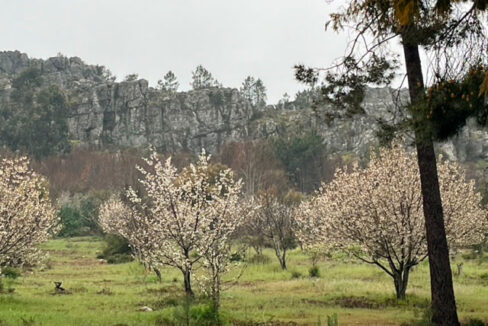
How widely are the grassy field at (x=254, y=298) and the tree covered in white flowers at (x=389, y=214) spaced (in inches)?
68.2

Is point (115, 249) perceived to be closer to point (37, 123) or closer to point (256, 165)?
point (256, 165)

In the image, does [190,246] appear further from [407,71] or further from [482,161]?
[482,161]

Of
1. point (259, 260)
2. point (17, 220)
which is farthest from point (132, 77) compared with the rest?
point (17, 220)

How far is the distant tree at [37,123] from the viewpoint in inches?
4126

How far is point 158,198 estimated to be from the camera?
59.9ft

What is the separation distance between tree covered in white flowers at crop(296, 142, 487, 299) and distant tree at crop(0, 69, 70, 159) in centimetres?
9369

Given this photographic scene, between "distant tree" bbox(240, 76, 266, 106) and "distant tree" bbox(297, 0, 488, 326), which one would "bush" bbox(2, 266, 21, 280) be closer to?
"distant tree" bbox(297, 0, 488, 326)

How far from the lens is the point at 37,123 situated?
106562 mm

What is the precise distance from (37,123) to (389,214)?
101 m

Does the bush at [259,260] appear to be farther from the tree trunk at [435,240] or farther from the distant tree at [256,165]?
the distant tree at [256,165]

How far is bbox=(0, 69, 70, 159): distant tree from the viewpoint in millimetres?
104812

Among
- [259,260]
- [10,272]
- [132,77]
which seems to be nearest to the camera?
[10,272]

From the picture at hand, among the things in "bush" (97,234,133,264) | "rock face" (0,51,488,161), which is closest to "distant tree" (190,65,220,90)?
"rock face" (0,51,488,161)

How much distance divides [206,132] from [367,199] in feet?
348
